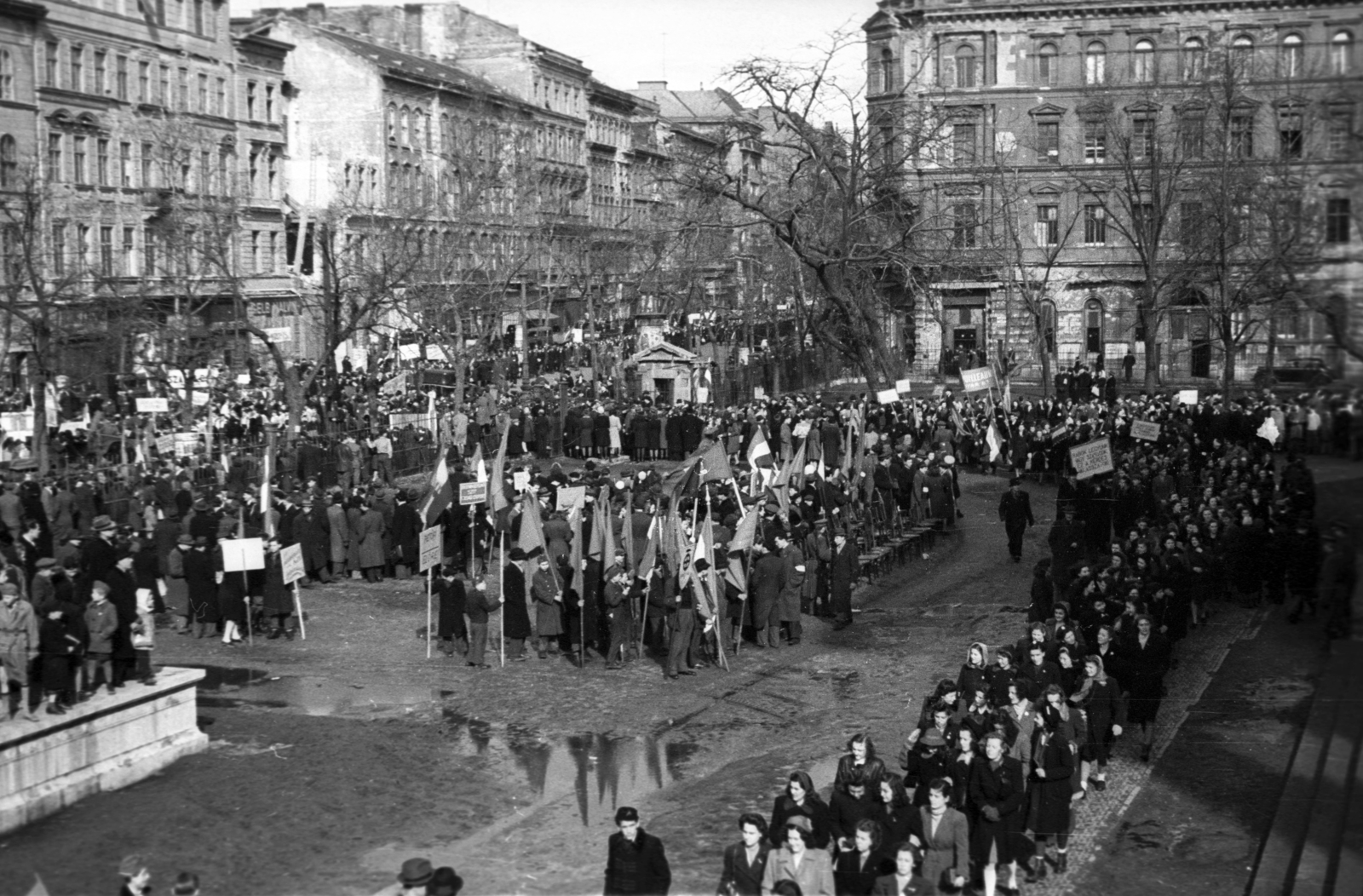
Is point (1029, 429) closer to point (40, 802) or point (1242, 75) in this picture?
point (1242, 75)

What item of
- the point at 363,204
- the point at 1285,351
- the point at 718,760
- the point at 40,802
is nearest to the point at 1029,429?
the point at 718,760

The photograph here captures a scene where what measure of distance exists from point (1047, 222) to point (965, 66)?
6.92m

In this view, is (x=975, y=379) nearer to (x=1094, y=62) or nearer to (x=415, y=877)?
(x=415, y=877)

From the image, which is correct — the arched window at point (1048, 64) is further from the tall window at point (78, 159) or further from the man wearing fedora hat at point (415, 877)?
the man wearing fedora hat at point (415, 877)

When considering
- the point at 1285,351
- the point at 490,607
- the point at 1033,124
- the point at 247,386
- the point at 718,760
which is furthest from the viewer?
the point at 1033,124

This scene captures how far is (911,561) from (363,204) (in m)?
49.2

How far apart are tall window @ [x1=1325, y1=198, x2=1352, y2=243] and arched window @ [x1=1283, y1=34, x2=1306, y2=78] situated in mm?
1537

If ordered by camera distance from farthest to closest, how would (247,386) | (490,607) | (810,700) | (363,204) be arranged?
(363,204) → (247,386) → (490,607) → (810,700)

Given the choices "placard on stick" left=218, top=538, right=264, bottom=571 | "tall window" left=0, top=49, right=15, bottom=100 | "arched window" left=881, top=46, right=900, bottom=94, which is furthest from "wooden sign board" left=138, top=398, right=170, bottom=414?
"arched window" left=881, top=46, right=900, bottom=94

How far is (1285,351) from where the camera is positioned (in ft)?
31.9

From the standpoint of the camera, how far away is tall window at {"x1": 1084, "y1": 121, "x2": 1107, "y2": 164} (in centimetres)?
6862

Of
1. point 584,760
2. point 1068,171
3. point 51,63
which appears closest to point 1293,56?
point 584,760

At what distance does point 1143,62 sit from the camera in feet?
217

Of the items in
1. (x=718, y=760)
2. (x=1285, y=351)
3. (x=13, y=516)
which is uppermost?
(x=1285, y=351)
